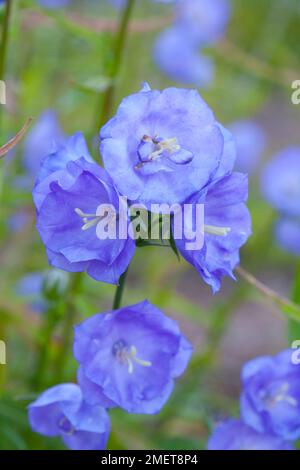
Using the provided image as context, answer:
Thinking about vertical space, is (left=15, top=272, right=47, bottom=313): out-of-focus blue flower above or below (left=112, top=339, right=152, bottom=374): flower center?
below

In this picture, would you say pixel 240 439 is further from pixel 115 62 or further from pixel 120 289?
pixel 115 62

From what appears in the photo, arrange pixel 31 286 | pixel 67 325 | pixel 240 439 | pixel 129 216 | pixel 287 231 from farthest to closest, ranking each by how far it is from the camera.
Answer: pixel 287 231, pixel 31 286, pixel 67 325, pixel 240 439, pixel 129 216

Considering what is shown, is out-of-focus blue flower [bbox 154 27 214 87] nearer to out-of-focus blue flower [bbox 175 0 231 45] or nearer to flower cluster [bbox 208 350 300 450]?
out-of-focus blue flower [bbox 175 0 231 45]

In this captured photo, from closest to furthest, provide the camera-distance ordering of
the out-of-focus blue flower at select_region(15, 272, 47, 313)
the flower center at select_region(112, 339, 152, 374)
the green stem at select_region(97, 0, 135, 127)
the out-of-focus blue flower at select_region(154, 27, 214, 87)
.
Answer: the flower center at select_region(112, 339, 152, 374) < the green stem at select_region(97, 0, 135, 127) < the out-of-focus blue flower at select_region(15, 272, 47, 313) < the out-of-focus blue flower at select_region(154, 27, 214, 87)

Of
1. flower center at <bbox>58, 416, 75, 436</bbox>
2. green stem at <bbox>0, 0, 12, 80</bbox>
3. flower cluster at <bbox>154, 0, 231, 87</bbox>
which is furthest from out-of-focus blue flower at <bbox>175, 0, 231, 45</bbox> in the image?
flower center at <bbox>58, 416, 75, 436</bbox>

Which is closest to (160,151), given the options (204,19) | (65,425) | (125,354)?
(125,354)

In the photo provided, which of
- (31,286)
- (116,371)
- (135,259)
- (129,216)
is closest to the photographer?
(129,216)
